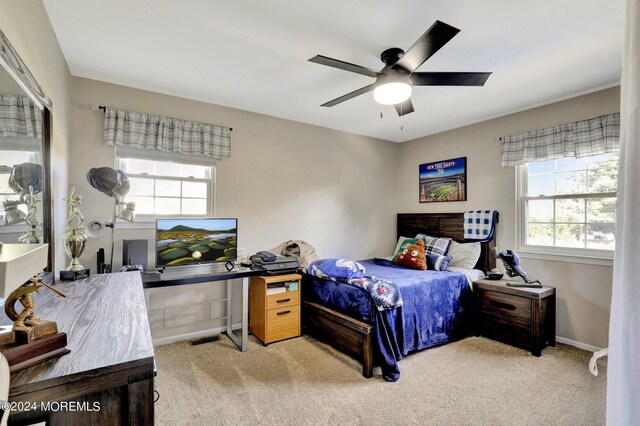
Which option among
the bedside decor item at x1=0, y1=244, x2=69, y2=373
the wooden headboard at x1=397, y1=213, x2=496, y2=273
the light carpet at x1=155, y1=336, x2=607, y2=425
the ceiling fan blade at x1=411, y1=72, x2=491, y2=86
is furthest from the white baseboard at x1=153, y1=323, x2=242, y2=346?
the ceiling fan blade at x1=411, y1=72, x2=491, y2=86

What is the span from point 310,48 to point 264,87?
0.84 m

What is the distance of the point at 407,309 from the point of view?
280 cm

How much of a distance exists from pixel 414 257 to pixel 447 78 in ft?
7.00

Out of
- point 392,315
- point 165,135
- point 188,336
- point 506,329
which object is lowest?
point 188,336

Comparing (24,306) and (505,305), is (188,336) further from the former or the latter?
(505,305)

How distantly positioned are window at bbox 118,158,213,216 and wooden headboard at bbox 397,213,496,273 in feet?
9.50

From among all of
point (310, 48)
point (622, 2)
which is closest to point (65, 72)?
point (310, 48)

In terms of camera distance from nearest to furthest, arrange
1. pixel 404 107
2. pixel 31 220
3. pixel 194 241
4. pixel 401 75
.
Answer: pixel 31 220
pixel 401 75
pixel 404 107
pixel 194 241

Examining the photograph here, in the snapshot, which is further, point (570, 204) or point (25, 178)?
point (570, 204)

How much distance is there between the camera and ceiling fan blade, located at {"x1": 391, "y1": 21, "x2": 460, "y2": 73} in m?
1.63

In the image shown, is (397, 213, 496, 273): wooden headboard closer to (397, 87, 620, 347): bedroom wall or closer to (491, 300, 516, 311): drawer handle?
(397, 87, 620, 347): bedroom wall

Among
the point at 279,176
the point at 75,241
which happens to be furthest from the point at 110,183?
the point at 279,176

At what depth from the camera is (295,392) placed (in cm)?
228

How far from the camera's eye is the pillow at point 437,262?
3627 mm
